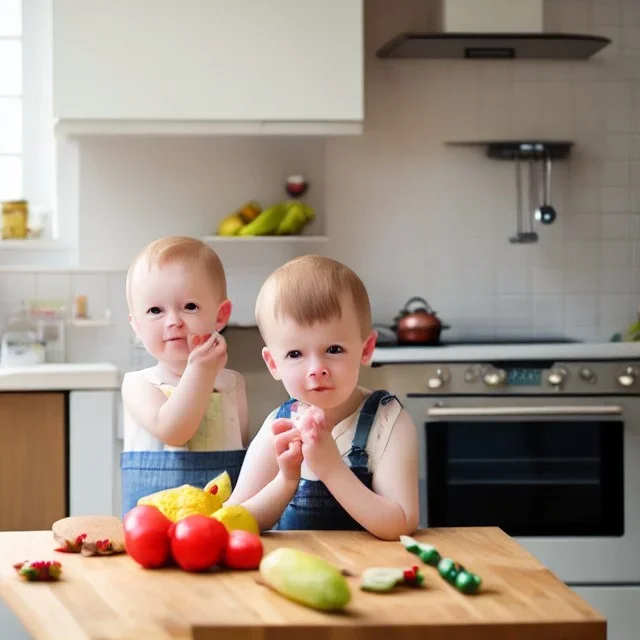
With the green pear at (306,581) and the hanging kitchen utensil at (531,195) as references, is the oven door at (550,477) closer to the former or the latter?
the hanging kitchen utensil at (531,195)

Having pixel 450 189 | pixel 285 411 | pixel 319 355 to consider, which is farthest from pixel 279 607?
pixel 450 189

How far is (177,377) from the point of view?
1.84 metres

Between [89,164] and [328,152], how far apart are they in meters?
0.84

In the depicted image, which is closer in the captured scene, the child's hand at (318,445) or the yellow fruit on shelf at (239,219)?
the child's hand at (318,445)

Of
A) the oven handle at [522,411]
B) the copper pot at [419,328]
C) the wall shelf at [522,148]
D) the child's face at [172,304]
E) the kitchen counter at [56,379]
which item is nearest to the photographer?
the child's face at [172,304]

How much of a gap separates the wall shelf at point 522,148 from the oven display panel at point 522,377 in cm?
96

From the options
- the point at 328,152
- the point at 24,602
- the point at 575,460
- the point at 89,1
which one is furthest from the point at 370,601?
the point at 328,152

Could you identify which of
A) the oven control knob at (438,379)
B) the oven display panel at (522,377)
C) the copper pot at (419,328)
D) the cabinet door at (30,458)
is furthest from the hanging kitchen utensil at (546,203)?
the cabinet door at (30,458)

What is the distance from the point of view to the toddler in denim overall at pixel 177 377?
175 centimetres

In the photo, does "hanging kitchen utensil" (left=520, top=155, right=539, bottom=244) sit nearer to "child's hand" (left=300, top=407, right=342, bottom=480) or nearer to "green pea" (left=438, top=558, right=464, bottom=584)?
"child's hand" (left=300, top=407, right=342, bottom=480)

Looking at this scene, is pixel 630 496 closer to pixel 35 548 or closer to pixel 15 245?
pixel 15 245

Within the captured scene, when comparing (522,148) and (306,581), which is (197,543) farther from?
(522,148)

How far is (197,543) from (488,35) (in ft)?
9.40

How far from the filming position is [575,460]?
364 cm
